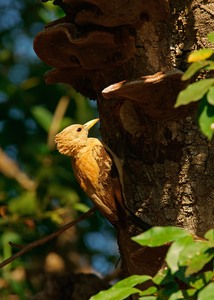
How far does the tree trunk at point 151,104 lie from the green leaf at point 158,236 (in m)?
0.84

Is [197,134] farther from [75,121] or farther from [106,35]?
[75,121]

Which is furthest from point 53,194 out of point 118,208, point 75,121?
point 118,208

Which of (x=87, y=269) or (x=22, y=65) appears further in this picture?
(x=22, y=65)

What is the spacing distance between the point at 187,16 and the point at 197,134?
0.49 metres

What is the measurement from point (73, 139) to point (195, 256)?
2.75 meters

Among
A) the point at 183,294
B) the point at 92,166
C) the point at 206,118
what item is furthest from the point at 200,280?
the point at 92,166

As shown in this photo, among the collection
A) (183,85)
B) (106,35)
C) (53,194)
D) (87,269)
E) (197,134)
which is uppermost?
(106,35)

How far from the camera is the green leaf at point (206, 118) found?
2289 mm

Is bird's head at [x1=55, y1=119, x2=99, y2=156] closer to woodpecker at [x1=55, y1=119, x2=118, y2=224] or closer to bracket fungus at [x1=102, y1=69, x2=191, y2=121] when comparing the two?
woodpecker at [x1=55, y1=119, x2=118, y2=224]

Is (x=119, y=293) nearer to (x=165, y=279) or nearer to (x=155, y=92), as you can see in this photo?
(x=165, y=279)

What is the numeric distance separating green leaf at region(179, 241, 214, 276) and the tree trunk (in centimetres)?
90

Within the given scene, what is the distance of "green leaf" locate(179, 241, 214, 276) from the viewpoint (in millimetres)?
2266

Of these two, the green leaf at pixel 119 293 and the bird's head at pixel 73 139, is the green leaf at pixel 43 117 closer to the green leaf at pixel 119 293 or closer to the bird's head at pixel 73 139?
the bird's head at pixel 73 139

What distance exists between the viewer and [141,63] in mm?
3465
